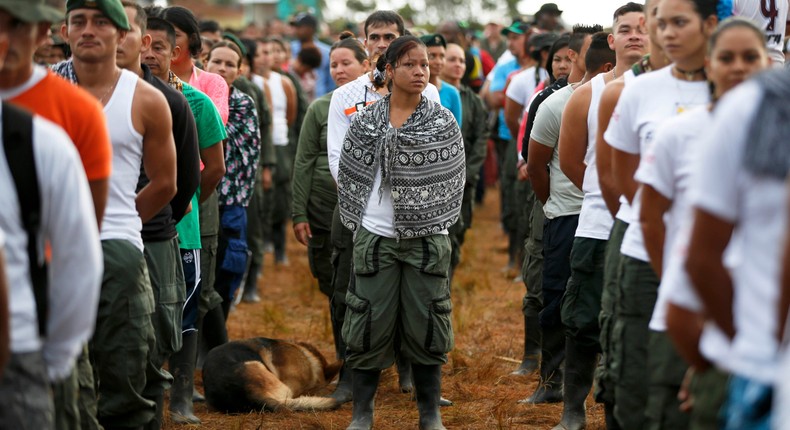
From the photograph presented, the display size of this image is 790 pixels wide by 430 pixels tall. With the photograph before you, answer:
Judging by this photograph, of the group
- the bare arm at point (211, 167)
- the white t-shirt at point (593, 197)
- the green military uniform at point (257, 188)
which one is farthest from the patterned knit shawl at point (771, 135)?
the green military uniform at point (257, 188)

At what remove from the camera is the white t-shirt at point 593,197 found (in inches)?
226

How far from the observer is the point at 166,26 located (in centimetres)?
649

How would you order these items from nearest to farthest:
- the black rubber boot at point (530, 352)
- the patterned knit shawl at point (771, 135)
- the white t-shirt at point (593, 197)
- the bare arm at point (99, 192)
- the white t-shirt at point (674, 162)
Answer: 1. the patterned knit shawl at point (771, 135)
2. the white t-shirt at point (674, 162)
3. the bare arm at point (99, 192)
4. the white t-shirt at point (593, 197)
5. the black rubber boot at point (530, 352)

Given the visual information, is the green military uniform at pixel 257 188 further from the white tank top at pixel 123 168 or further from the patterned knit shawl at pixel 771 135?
the patterned knit shawl at pixel 771 135

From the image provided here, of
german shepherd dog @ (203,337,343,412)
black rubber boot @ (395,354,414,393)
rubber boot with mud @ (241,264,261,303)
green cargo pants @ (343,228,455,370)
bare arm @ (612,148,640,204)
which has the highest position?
bare arm @ (612,148,640,204)

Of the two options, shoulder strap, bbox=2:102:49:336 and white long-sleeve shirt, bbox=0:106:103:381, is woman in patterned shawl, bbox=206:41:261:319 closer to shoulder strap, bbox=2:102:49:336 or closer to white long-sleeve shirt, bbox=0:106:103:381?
white long-sleeve shirt, bbox=0:106:103:381

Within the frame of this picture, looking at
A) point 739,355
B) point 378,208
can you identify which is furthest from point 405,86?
point 739,355

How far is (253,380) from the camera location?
693 cm

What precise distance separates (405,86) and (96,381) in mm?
2294

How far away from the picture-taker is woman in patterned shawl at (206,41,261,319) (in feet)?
25.2

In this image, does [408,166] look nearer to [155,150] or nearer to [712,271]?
[155,150]

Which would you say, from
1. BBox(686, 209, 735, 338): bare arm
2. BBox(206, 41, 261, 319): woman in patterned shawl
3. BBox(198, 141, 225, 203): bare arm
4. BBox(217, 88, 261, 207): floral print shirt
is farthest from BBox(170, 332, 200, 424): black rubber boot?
BBox(686, 209, 735, 338): bare arm

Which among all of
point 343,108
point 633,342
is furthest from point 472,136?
point 633,342

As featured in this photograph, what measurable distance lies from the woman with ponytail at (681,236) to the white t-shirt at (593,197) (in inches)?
54.2
